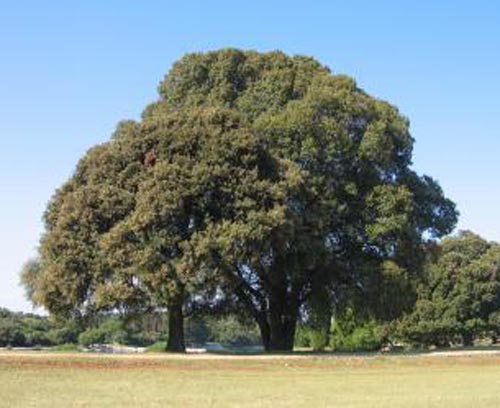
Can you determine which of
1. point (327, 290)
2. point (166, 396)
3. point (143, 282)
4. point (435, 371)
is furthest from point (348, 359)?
point (166, 396)

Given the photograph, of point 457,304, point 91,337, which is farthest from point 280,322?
point 91,337

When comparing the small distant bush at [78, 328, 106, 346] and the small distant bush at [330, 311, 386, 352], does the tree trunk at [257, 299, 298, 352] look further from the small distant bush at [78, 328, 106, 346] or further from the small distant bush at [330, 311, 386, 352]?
the small distant bush at [78, 328, 106, 346]

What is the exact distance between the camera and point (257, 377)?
23.2 metres

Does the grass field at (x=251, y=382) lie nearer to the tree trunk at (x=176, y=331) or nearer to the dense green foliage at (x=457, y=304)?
the tree trunk at (x=176, y=331)

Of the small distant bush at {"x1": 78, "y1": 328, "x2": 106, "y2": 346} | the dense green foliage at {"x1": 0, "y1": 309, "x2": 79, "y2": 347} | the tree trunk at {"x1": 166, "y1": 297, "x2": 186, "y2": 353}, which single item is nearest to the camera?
the tree trunk at {"x1": 166, "y1": 297, "x2": 186, "y2": 353}

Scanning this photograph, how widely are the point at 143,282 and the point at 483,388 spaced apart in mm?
18715

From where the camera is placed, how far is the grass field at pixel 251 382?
15828 mm

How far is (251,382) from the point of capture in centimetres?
2111

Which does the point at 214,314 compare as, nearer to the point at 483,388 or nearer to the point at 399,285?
the point at 399,285

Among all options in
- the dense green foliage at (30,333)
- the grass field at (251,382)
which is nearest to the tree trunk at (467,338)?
the dense green foliage at (30,333)

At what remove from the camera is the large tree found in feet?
116

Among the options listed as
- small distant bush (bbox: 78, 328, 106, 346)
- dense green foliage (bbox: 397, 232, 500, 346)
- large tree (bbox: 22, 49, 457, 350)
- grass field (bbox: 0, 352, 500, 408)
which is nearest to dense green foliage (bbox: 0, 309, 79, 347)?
small distant bush (bbox: 78, 328, 106, 346)

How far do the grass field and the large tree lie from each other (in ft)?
19.7

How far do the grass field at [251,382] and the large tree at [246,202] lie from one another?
236 inches
